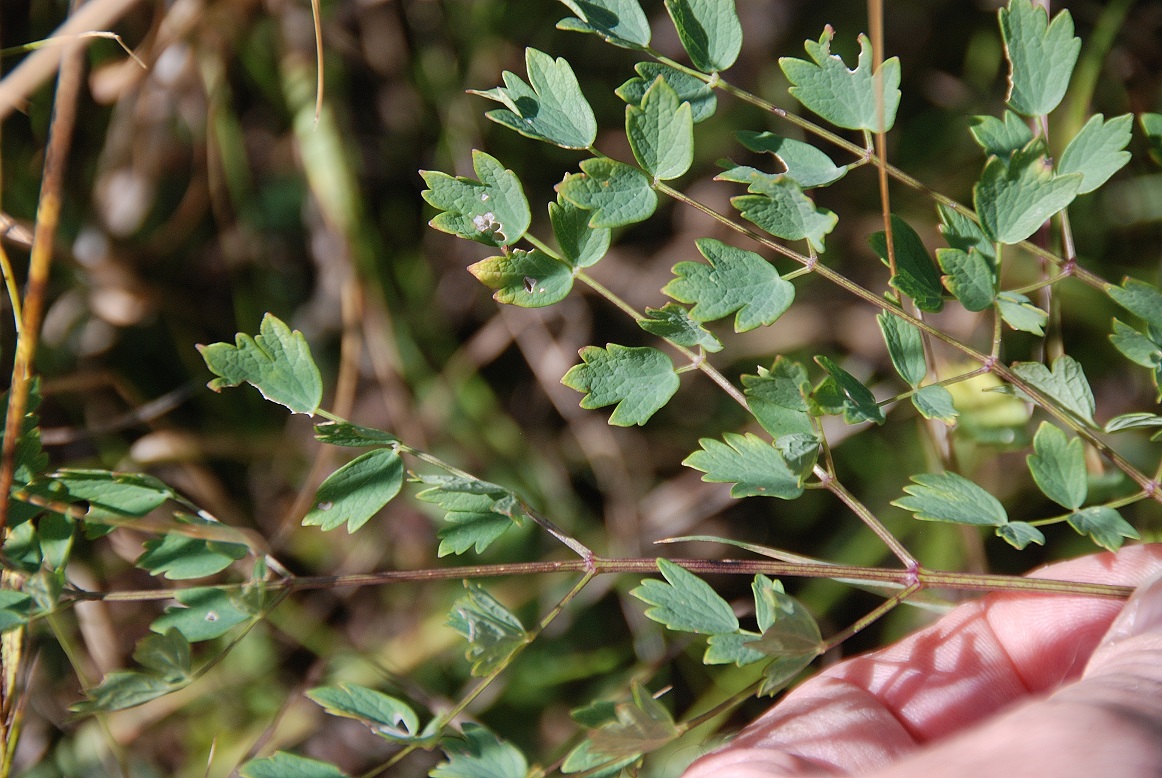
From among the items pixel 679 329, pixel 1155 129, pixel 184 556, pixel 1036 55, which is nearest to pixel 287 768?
pixel 184 556

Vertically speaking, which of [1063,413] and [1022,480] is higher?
[1063,413]

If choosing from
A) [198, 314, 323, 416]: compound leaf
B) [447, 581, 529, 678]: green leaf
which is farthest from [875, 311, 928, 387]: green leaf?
[198, 314, 323, 416]: compound leaf

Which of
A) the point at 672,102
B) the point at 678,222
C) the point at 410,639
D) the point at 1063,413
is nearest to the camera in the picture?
A: the point at 672,102

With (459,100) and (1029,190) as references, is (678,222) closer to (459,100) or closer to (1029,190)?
(459,100)

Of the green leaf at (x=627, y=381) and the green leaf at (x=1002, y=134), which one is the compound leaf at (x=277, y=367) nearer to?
the green leaf at (x=627, y=381)

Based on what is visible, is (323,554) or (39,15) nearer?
(39,15)

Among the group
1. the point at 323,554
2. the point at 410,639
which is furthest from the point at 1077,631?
the point at 323,554

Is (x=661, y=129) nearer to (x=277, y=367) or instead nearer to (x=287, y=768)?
(x=277, y=367)

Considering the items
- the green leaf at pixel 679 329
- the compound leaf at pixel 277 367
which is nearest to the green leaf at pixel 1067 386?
the green leaf at pixel 679 329
